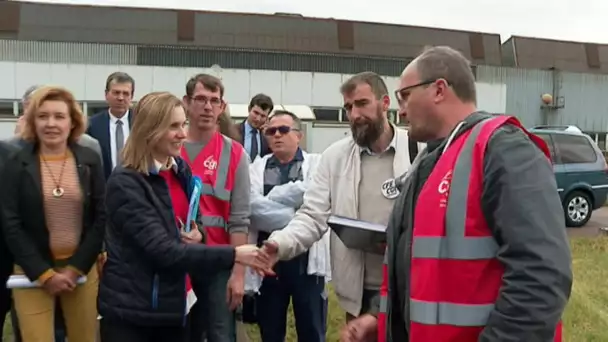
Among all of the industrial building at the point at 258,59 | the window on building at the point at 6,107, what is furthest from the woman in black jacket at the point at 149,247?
the window on building at the point at 6,107

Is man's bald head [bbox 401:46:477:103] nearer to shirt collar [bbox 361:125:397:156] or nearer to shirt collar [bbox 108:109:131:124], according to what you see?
shirt collar [bbox 361:125:397:156]

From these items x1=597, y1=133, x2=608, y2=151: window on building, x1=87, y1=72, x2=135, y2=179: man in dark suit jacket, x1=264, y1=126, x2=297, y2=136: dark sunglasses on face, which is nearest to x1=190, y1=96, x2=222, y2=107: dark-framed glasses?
x1=264, y1=126, x2=297, y2=136: dark sunglasses on face

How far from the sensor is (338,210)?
3.66m

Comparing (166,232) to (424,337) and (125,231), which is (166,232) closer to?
(125,231)

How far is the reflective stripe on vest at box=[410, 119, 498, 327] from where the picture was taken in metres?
2.01

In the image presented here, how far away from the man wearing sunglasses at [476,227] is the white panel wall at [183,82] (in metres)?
22.6

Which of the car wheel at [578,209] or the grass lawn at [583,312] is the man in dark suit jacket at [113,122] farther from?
the car wheel at [578,209]

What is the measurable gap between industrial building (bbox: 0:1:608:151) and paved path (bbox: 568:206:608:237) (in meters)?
8.63

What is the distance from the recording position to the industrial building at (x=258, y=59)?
26.2 m

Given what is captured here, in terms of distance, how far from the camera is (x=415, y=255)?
2.14 metres

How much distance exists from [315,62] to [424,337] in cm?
2998

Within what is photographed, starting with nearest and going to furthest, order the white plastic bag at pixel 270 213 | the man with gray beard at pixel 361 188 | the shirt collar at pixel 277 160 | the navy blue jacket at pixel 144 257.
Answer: the navy blue jacket at pixel 144 257 < the man with gray beard at pixel 361 188 < the white plastic bag at pixel 270 213 < the shirt collar at pixel 277 160

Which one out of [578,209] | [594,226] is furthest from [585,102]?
[578,209]

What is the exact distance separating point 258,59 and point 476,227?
95.5 ft
